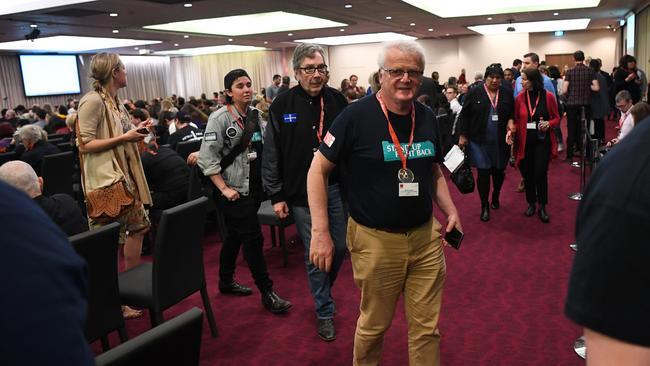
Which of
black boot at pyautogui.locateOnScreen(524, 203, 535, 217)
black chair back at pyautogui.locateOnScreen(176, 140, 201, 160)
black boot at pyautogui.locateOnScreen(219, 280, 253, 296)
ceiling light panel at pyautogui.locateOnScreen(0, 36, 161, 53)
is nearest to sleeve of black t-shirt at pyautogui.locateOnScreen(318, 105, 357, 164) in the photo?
black boot at pyautogui.locateOnScreen(219, 280, 253, 296)

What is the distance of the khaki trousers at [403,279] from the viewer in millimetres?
2035

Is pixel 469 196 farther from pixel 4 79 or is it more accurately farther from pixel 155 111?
pixel 4 79

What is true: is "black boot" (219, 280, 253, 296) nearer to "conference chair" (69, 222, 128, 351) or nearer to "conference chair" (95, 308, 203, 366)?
"conference chair" (69, 222, 128, 351)

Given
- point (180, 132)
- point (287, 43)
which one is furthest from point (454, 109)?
point (287, 43)

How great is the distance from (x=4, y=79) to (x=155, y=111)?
9.48m

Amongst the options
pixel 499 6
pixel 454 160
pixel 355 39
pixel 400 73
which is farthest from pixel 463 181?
pixel 355 39

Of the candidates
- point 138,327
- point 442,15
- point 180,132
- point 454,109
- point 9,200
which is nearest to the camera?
point 9,200

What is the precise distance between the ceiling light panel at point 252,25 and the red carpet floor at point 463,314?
9.67 metres

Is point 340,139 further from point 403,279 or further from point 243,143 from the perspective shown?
point 243,143

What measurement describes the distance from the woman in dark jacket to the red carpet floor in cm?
68

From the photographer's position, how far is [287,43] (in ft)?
59.0

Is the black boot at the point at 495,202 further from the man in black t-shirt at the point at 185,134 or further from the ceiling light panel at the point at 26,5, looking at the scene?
the ceiling light panel at the point at 26,5

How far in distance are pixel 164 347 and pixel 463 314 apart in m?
2.29

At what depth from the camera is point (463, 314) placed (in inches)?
126
